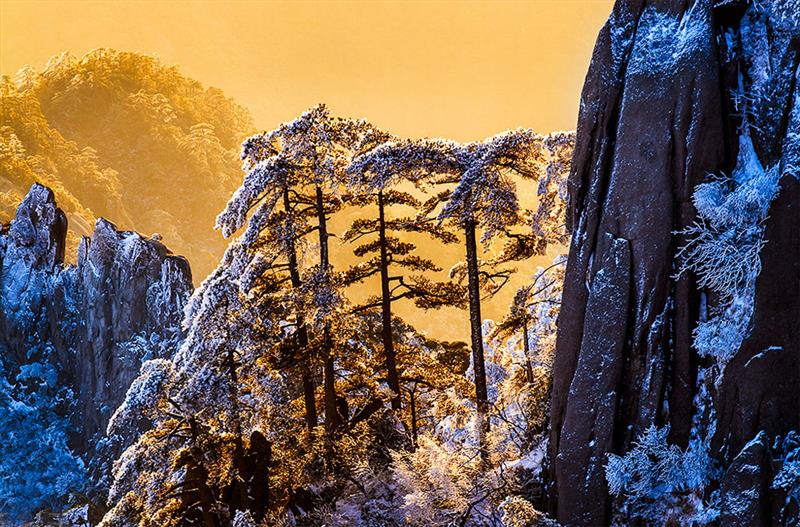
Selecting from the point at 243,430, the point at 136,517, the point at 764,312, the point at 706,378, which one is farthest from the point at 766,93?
the point at 136,517

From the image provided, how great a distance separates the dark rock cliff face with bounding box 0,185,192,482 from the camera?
4009 cm

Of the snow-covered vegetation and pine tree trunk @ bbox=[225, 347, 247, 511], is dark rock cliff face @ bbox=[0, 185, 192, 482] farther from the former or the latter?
pine tree trunk @ bbox=[225, 347, 247, 511]

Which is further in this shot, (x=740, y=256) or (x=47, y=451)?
(x=47, y=451)

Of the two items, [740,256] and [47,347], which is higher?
[47,347]

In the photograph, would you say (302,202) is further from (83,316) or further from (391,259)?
(83,316)

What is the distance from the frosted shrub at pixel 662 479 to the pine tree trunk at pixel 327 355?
27.2 ft

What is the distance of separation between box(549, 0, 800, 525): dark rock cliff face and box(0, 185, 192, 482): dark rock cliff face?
30.3 metres

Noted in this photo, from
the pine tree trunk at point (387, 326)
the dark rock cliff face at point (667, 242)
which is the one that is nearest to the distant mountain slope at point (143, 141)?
the pine tree trunk at point (387, 326)

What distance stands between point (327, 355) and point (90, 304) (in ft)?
91.2

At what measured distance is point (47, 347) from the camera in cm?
4197

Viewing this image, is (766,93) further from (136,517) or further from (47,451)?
(47,451)

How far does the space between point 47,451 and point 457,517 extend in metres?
32.8

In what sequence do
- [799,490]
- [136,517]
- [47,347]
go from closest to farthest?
[799,490], [136,517], [47,347]

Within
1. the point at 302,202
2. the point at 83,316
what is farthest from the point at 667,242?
the point at 83,316
